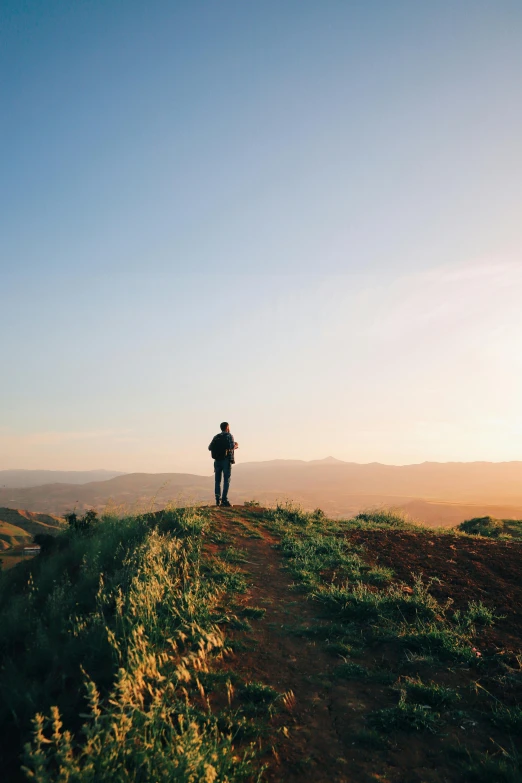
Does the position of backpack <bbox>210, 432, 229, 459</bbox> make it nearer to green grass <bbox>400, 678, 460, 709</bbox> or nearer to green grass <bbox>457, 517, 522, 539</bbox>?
green grass <bbox>457, 517, 522, 539</bbox>

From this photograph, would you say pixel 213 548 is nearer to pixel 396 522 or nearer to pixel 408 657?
pixel 408 657

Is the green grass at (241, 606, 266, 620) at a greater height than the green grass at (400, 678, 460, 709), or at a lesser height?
greater

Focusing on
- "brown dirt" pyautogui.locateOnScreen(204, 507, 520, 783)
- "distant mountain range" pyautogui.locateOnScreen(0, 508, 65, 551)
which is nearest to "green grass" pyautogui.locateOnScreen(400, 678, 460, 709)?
"brown dirt" pyautogui.locateOnScreen(204, 507, 520, 783)

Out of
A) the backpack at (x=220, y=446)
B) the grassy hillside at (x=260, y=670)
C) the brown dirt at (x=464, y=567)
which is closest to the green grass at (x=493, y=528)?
the brown dirt at (x=464, y=567)

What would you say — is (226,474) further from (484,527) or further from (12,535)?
(12,535)

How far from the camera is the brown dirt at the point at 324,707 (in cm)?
369

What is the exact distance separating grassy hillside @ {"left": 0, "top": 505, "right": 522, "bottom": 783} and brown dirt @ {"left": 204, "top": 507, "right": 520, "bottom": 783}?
0.02 m

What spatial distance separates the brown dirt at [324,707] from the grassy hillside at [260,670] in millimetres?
16

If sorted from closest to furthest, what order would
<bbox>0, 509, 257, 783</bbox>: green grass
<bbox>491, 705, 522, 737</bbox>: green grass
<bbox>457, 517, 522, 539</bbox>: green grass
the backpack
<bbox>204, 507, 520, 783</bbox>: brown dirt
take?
<bbox>0, 509, 257, 783</bbox>: green grass, <bbox>204, 507, 520, 783</bbox>: brown dirt, <bbox>491, 705, 522, 737</bbox>: green grass, the backpack, <bbox>457, 517, 522, 539</bbox>: green grass

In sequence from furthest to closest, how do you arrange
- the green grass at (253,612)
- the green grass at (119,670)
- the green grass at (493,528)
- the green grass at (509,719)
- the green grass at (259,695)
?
the green grass at (493,528), the green grass at (253,612), the green grass at (259,695), the green grass at (509,719), the green grass at (119,670)

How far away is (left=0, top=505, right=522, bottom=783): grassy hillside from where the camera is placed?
3510mm

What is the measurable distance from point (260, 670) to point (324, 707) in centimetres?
88

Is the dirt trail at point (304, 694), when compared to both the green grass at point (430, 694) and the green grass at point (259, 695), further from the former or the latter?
the green grass at point (430, 694)

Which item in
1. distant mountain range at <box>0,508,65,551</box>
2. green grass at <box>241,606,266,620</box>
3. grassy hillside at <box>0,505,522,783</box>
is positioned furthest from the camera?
distant mountain range at <box>0,508,65,551</box>
